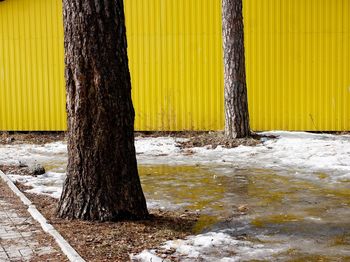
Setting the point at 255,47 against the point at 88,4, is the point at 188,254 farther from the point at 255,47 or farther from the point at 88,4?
the point at 255,47

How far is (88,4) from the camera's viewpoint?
5.59 m

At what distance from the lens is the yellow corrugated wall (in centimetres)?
1337

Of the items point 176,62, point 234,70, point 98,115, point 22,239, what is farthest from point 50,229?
point 176,62

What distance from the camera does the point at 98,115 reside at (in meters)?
5.66

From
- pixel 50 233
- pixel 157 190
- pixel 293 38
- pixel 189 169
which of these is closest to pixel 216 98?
pixel 293 38

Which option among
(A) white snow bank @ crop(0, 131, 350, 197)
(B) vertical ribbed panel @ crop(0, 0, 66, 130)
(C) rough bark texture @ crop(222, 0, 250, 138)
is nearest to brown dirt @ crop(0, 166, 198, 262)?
(A) white snow bank @ crop(0, 131, 350, 197)

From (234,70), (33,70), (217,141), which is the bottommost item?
(217,141)

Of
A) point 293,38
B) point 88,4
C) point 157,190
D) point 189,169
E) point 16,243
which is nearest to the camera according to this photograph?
point 16,243

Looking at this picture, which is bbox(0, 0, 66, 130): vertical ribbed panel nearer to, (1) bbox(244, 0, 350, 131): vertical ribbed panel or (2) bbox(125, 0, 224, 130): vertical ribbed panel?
(2) bbox(125, 0, 224, 130): vertical ribbed panel

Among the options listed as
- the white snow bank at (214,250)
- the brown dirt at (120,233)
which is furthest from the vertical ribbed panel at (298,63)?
the white snow bank at (214,250)

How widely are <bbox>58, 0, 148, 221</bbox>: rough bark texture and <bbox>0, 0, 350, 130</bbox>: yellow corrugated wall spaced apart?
7.98 metres

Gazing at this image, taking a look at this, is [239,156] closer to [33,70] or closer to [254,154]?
[254,154]

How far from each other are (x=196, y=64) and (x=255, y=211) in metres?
7.75

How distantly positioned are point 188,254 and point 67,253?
1027 mm
